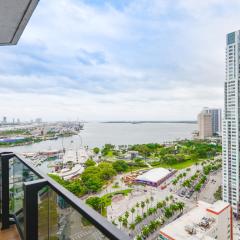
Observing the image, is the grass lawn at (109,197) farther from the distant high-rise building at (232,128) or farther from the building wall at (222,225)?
the distant high-rise building at (232,128)

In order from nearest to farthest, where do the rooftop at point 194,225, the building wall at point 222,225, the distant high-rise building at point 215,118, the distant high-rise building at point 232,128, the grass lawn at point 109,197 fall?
the rooftop at point 194,225
the building wall at point 222,225
the grass lawn at point 109,197
the distant high-rise building at point 232,128
the distant high-rise building at point 215,118

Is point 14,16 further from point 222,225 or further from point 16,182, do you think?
point 222,225

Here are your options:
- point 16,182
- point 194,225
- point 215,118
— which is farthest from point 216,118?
point 16,182

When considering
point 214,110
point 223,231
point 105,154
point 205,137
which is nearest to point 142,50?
point 223,231

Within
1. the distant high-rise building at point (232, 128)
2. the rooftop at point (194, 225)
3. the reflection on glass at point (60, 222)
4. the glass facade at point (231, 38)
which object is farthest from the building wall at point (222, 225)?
the glass facade at point (231, 38)

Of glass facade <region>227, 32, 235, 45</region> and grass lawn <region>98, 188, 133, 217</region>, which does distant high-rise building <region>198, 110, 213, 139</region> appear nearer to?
glass facade <region>227, 32, 235, 45</region>

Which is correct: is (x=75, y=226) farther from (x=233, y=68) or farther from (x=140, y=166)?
(x=140, y=166)
